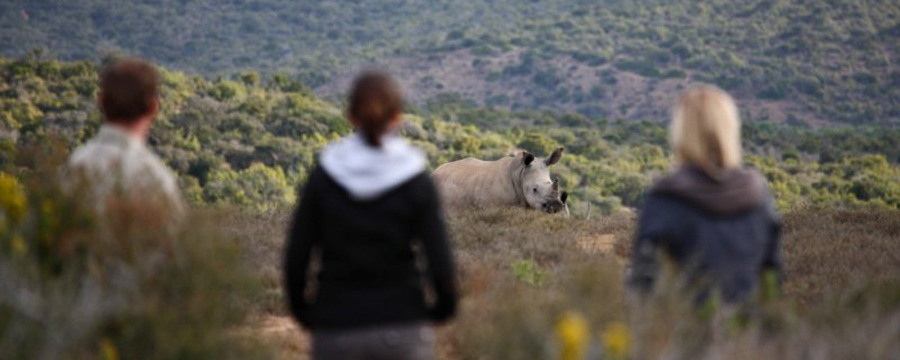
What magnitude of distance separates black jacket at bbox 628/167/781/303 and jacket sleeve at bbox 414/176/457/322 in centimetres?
105

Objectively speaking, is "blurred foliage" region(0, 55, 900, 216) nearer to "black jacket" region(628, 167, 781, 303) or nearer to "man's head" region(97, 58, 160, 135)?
"man's head" region(97, 58, 160, 135)

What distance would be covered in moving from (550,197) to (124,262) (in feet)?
32.4

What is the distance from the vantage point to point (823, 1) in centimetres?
8088

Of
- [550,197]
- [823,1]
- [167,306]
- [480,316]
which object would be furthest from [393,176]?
[823,1]

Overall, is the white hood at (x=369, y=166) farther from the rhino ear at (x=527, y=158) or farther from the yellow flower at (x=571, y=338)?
the rhino ear at (x=527, y=158)

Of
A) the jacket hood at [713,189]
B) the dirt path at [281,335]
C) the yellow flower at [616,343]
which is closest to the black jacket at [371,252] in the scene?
the yellow flower at [616,343]

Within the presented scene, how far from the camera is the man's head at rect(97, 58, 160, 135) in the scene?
16.2ft

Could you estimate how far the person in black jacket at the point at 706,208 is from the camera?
478 centimetres

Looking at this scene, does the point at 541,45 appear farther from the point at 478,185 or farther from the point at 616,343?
the point at 616,343

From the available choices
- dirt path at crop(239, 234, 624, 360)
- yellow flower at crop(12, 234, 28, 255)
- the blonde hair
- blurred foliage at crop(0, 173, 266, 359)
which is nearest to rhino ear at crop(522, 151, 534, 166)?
dirt path at crop(239, 234, 624, 360)

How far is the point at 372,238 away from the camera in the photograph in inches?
167

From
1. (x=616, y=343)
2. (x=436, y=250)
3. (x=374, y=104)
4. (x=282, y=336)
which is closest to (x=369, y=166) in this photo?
(x=374, y=104)

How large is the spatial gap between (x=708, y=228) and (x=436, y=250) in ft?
4.40

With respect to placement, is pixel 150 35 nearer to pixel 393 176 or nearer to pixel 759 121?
pixel 759 121
